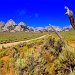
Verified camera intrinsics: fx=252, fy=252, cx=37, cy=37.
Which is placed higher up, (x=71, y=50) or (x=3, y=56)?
(x=3, y=56)

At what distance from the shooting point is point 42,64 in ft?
68.5

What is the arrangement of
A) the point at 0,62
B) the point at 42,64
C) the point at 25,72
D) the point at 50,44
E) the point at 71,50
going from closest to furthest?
the point at 71,50
the point at 25,72
the point at 42,64
the point at 50,44
the point at 0,62

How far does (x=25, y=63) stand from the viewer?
1891 centimetres

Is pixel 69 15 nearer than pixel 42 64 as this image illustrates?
Yes

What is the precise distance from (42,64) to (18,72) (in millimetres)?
2827

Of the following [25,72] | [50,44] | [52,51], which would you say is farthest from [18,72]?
[50,44]

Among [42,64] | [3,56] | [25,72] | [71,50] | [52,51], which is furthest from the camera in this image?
[3,56]

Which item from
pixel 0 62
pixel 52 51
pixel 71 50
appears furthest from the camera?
pixel 0 62

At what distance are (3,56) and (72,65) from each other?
20.4 metres

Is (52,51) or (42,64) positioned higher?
(52,51)

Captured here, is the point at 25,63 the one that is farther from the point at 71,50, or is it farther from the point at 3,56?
the point at 3,56

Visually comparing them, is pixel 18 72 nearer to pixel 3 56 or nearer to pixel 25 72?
pixel 25 72

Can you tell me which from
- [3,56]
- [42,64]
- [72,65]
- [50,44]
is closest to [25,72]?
[42,64]

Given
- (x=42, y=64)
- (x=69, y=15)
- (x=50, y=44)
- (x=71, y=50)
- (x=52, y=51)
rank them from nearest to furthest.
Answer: (x=69, y=15) → (x=71, y=50) → (x=42, y=64) → (x=52, y=51) → (x=50, y=44)
